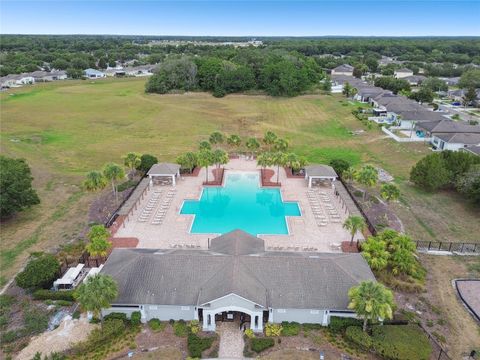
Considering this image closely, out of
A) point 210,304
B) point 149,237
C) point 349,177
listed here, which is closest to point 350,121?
point 349,177

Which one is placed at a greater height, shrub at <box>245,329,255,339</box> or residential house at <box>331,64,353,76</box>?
residential house at <box>331,64,353,76</box>

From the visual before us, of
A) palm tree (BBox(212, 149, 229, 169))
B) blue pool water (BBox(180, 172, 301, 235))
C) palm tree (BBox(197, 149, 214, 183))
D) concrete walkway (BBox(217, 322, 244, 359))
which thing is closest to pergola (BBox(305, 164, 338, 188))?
blue pool water (BBox(180, 172, 301, 235))

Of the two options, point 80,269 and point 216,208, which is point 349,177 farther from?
point 80,269

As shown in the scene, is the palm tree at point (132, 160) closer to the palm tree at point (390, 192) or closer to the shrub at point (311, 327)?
the palm tree at point (390, 192)

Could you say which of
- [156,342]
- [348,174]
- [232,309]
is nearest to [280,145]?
[348,174]

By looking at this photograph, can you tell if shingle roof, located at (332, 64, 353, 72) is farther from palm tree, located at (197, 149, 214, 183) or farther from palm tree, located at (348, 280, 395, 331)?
palm tree, located at (348, 280, 395, 331)

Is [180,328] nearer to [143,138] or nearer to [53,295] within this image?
[53,295]
